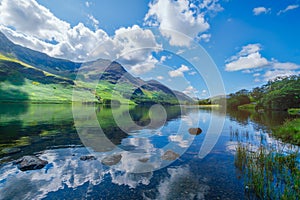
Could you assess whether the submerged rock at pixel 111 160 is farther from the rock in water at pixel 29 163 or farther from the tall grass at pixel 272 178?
the tall grass at pixel 272 178

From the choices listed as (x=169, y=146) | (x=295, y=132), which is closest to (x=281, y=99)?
(x=295, y=132)

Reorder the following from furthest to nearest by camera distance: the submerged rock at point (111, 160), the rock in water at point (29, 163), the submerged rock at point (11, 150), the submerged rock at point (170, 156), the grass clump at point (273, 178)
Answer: the submerged rock at point (11, 150) < the submerged rock at point (170, 156) < the submerged rock at point (111, 160) < the rock in water at point (29, 163) < the grass clump at point (273, 178)

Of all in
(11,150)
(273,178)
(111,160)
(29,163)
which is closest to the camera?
(273,178)

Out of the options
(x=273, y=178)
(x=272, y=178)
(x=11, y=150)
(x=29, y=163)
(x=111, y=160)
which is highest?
(x=272, y=178)

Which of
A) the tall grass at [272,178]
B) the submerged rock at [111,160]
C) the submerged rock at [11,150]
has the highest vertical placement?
the tall grass at [272,178]

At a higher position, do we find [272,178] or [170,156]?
[272,178]

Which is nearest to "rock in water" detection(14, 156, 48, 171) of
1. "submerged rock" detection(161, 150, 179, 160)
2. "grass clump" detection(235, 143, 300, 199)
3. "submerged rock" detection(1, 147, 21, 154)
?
"submerged rock" detection(1, 147, 21, 154)

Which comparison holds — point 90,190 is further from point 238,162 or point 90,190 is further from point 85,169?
point 238,162

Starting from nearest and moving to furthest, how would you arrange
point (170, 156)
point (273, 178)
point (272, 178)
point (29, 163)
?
1. point (272, 178)
2. point (273, 178)
3. point (29, 163)
4. point (170, 156)

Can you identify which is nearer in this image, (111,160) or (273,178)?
(273,178)

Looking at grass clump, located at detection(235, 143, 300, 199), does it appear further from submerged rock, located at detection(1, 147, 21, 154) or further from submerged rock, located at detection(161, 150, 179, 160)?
submerged rock, located at detection(1, 147, 21, 154)

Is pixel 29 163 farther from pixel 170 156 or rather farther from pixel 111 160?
pixel 170 156

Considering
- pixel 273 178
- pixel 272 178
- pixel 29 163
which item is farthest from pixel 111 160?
pixel 273 178

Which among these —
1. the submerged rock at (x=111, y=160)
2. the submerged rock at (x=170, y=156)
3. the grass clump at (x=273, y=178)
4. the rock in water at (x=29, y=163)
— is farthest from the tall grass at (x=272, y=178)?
the rock in water at (x=29, y=163)
